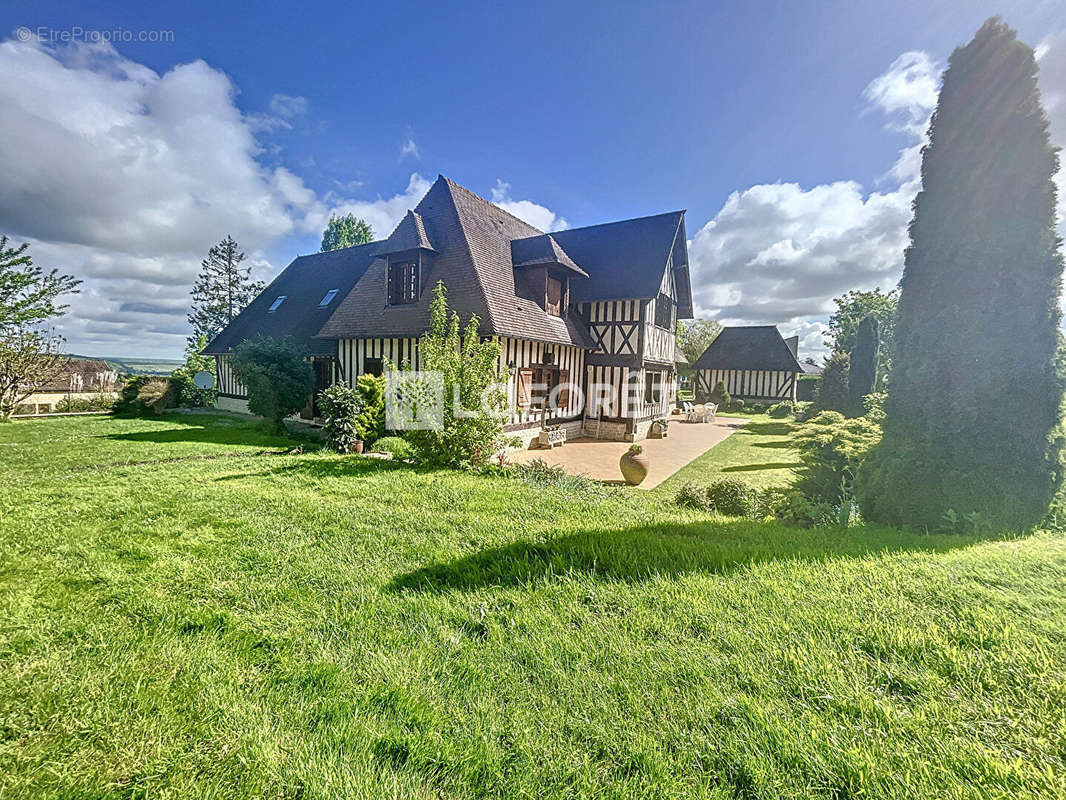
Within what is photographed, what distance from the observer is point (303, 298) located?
15992mm

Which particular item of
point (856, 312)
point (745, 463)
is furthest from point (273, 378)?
point (856, 312)

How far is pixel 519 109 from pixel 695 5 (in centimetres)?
430

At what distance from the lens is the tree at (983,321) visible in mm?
4738

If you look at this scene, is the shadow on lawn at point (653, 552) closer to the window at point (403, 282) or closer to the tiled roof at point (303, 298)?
the window at point (403, 282)

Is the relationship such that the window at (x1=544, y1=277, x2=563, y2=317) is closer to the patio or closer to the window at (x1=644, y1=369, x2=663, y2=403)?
the window at (x1=644, y1=369, x2=663, y2=403)

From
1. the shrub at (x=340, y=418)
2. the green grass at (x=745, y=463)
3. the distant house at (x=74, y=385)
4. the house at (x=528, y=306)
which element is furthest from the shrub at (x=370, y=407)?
the distant house at (x=74, y=385)

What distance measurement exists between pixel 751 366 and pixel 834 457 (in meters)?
22.2

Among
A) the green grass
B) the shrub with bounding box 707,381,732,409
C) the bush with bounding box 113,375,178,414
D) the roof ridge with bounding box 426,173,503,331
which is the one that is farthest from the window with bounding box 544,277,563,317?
the shrub with bounding box 707,381,732,409

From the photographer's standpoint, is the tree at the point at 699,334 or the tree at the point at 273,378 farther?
the tree at the point at 699,334

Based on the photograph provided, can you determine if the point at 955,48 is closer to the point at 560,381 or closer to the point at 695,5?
the point at 695,5

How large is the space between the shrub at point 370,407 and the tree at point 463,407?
2263 millimetres

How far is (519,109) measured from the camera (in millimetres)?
9852

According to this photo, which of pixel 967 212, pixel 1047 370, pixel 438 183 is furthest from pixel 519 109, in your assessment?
pixel 1047 370

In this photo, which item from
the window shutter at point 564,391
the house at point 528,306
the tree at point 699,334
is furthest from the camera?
the tree at point 699,334
